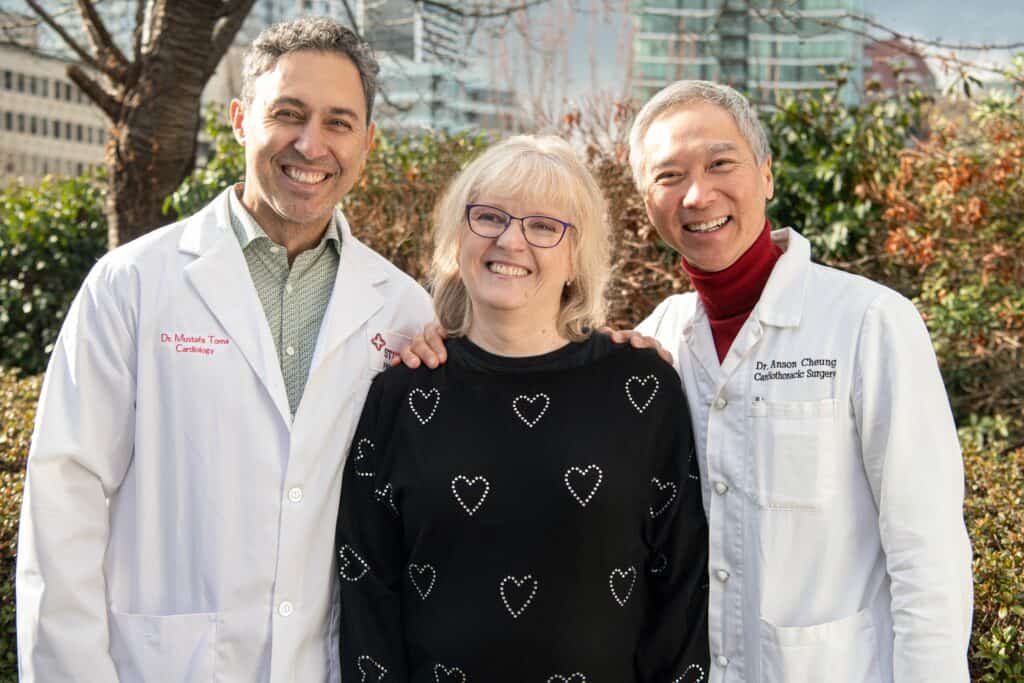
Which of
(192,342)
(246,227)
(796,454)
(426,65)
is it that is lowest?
(796,454)

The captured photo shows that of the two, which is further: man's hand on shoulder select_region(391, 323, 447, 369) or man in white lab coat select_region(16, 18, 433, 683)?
man's hand on shoulder select_region(391, 323, 447, 369)

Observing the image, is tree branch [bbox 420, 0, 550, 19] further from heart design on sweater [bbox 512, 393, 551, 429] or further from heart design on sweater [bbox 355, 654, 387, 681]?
heart design on sweater [bbox 355, 654, 387, 681]

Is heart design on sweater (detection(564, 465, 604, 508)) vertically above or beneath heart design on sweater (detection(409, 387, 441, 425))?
beneath

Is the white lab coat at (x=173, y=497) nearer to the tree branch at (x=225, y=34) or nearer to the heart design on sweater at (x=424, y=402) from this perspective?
the heart design on sweater at (x=424, y=402)

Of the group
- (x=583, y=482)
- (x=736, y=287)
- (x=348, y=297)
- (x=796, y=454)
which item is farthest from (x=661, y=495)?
(x=348, y=297)

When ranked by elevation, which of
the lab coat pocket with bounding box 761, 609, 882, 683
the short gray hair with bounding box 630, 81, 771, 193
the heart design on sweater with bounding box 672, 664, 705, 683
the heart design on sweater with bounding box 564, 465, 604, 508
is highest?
the short gray hair with bounding box 630, 81, 771, 193

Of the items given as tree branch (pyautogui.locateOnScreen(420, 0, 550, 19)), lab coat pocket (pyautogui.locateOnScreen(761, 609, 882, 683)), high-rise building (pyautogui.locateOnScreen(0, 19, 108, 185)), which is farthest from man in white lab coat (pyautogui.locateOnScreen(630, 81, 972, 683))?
high-rise building (pyautogui.locateOnScreen(0, 19, 108, 185))

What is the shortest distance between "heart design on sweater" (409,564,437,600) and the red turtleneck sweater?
0.98m

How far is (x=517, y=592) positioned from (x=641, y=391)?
0.63 meters

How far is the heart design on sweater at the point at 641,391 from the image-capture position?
2.72m

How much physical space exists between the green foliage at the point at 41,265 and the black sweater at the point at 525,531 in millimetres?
6871

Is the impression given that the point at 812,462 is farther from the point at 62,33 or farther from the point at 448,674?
the point at 62,33

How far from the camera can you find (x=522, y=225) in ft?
9.04

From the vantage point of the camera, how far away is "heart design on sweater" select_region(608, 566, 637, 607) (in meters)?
2.58
